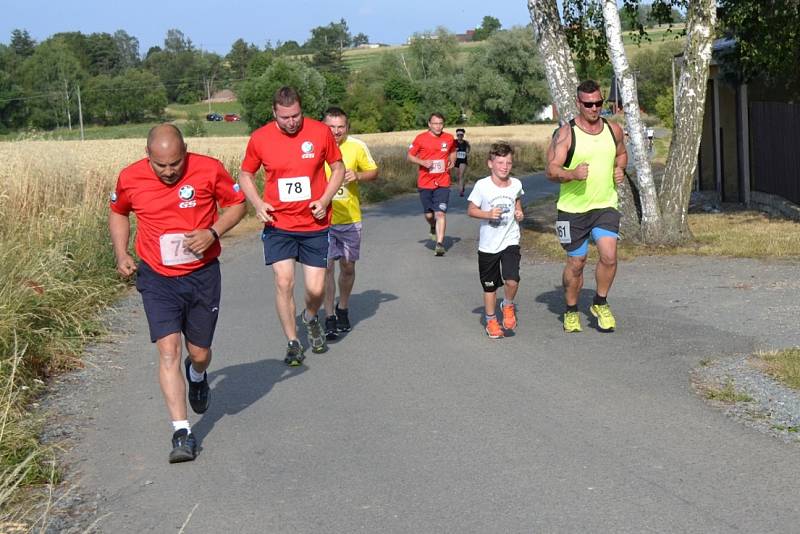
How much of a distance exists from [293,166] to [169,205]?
2352mm

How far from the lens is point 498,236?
10.2 m

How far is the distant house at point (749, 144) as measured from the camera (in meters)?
19.7

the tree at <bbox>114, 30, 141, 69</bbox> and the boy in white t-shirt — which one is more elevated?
the tree at <bbox>114, 30, 141, 69</bbox>

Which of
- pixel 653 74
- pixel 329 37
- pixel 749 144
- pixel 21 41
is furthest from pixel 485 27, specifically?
pixel 749 144

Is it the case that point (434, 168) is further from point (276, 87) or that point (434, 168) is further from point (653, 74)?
point (276, 87)

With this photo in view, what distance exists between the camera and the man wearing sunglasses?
9.82m

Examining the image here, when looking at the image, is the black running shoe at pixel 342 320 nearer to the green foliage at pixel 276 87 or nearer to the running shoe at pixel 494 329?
the running shoe at pixel 494 329

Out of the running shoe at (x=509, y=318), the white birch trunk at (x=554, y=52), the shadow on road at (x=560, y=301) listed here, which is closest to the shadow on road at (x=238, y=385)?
the running shoe at (x=509, y=318)

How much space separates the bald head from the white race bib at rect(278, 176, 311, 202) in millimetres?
2387

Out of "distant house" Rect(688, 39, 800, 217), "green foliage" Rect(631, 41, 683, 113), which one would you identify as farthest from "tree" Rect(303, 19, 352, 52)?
"distant house" Rect(688, 39, 800, 217)

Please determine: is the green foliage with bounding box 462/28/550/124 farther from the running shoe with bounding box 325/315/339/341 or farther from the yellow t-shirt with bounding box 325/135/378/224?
the running shoe with bounding box 325/315/339/341

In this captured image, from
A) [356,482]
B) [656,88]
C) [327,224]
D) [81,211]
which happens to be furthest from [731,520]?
[656,88]

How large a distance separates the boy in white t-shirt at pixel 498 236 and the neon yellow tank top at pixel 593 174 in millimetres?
492

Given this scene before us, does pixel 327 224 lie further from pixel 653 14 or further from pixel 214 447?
pixel 653 14
